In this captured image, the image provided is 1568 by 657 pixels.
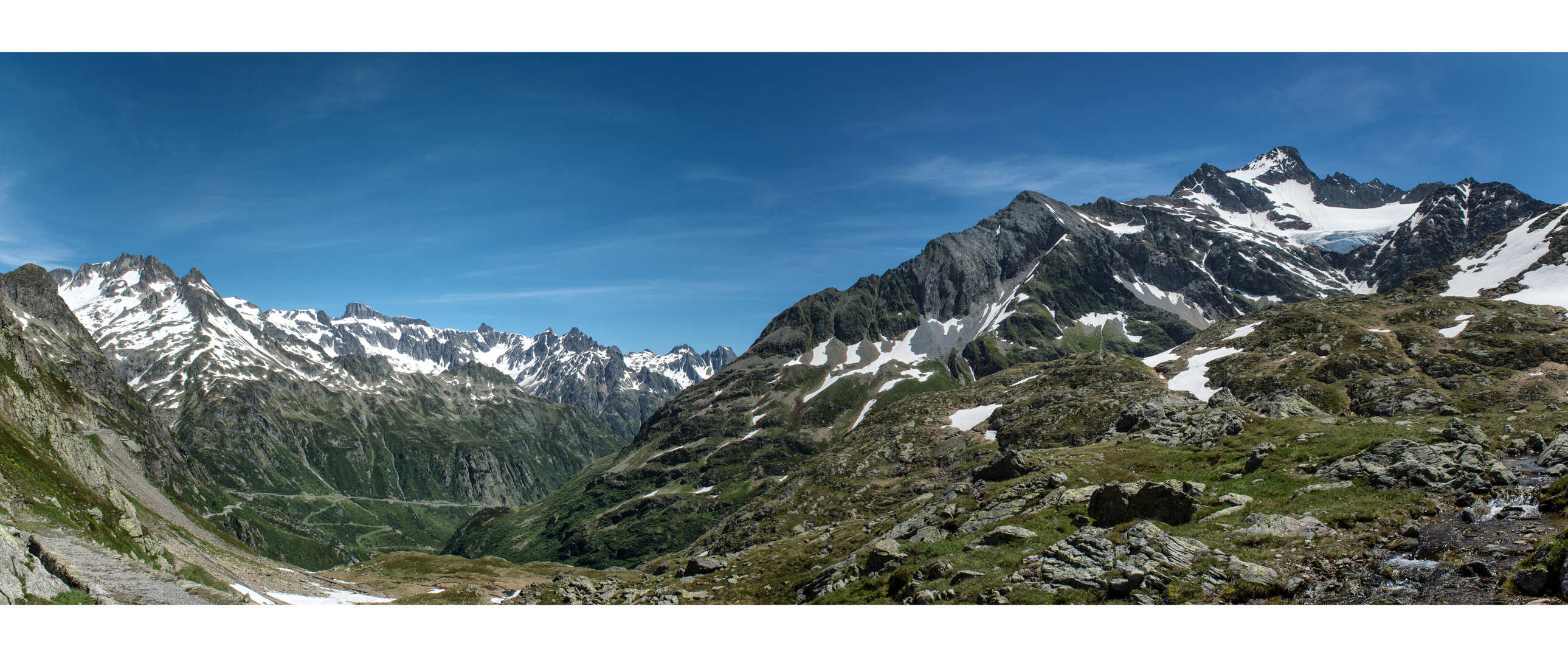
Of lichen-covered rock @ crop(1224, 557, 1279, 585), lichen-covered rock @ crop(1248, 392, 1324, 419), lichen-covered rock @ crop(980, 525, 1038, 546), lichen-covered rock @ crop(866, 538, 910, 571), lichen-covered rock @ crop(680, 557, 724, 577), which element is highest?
lichen-covered rock @ crop(1248, 392, 1324, 419)

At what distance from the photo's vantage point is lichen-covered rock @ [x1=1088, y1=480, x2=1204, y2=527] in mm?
36562

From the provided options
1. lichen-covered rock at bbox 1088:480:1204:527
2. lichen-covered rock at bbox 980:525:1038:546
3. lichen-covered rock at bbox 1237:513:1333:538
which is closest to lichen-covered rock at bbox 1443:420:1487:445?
Answer: lichen-covered rock at bbox 1088:480:1204:527

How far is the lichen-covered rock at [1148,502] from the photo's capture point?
3656cm

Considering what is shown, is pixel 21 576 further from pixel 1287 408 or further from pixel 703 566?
pixel 1287 408

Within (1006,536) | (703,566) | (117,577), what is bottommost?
(703,566)

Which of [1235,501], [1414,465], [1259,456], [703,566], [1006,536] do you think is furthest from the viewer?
[703,566]

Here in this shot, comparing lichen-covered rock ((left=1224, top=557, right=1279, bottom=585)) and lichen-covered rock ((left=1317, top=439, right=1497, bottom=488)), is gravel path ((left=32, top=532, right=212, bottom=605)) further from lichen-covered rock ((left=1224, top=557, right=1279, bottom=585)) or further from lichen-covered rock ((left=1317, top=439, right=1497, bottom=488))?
lichen-covered rock ((left=1317, top=439, right=1497, bottom=488))

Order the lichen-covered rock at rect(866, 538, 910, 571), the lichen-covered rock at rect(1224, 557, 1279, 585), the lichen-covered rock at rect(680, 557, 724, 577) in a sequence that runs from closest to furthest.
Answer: the lichen-covered rock at rect(1224, 557, 1279, 585)
the lichen-covered rock at rect(866, 538, 910, 571)
the lichen-covered rock at rect(680, 557, 724, 577)

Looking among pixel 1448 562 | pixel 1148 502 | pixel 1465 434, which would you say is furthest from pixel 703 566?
pixel 1465 434

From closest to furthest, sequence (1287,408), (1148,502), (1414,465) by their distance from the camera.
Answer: (1414,465)
(1148,502)
(1287,408)

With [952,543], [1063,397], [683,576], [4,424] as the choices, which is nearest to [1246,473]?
[952,543]

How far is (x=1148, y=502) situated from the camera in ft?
123

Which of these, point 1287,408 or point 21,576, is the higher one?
point 1287,408

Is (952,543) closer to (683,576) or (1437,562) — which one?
(1437,562)
